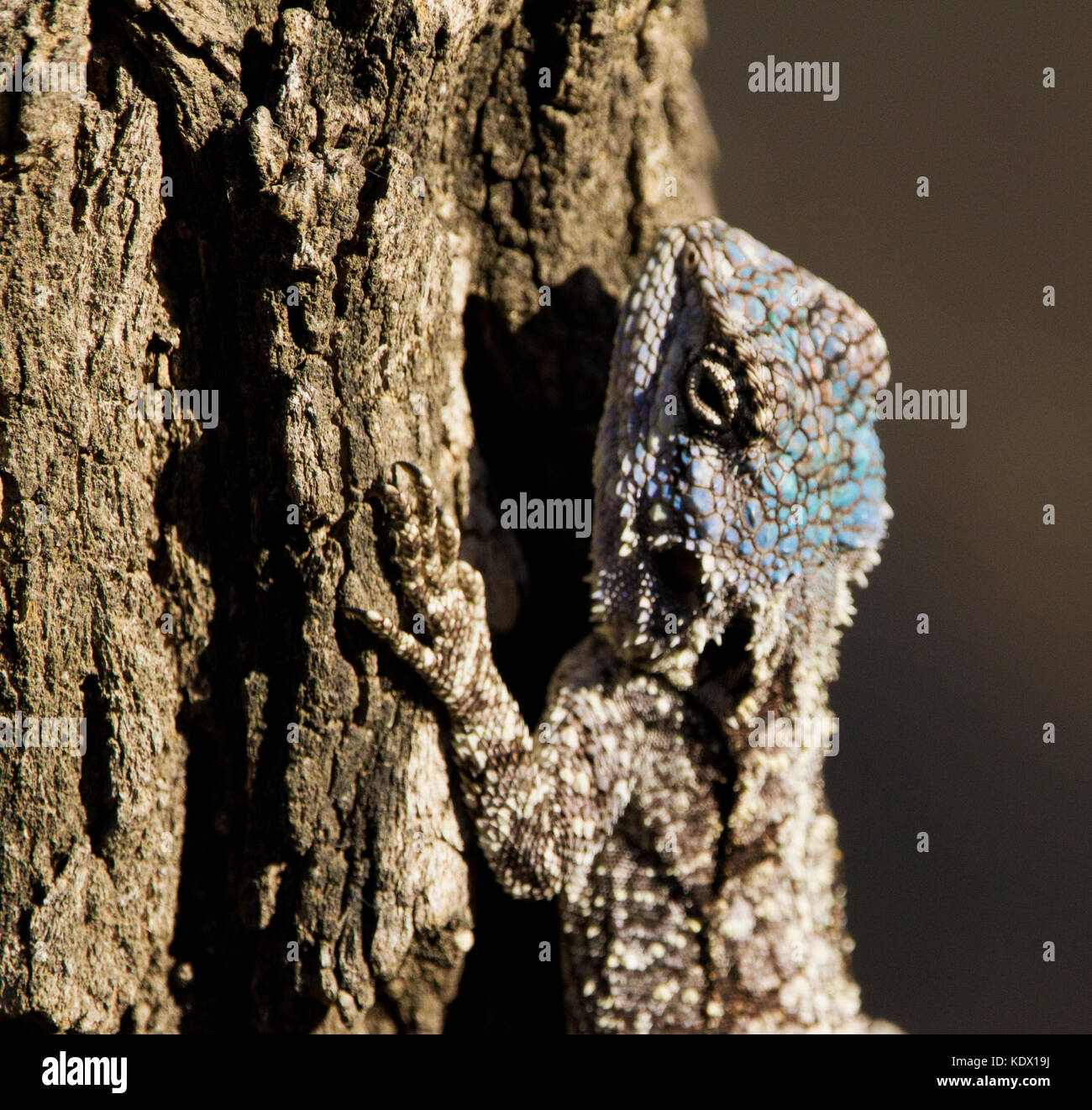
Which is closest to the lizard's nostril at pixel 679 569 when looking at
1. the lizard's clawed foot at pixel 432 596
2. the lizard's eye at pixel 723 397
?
the lizard's eye at pixel 723 397

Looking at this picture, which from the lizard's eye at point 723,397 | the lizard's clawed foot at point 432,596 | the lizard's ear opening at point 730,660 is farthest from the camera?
the lizard's ear opening at point 730,660

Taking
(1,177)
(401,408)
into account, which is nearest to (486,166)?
(401,408)

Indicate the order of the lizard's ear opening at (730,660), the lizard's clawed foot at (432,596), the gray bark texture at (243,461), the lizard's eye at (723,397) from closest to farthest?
the gray bark texture at (243,461)
the lizard's clawed foot at (432,596)
the lizard's eye at (723,397)
the lizard's ear opening at (730,660)

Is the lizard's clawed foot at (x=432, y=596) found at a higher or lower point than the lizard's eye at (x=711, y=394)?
lower

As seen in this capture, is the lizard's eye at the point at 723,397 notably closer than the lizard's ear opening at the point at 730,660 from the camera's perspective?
Yes

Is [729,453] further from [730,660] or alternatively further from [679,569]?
[730,660]

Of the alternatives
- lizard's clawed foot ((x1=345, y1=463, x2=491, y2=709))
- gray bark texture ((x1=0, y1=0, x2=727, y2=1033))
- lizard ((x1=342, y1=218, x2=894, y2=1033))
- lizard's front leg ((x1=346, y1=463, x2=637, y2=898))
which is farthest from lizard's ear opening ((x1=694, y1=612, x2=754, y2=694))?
gray bark texture ((x1=0, y1=0, x2=727, y2=1033))

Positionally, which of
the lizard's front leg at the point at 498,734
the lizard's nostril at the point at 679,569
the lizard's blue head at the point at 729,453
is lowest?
the lizard's front leg at the point at 498,734

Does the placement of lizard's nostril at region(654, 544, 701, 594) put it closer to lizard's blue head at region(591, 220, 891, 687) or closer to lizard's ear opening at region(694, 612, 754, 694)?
lizard's blue head at region(591, 220, 891, 687)

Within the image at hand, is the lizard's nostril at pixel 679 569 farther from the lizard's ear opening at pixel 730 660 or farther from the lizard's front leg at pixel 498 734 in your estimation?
the lizard's front leg at pixel 498 734
